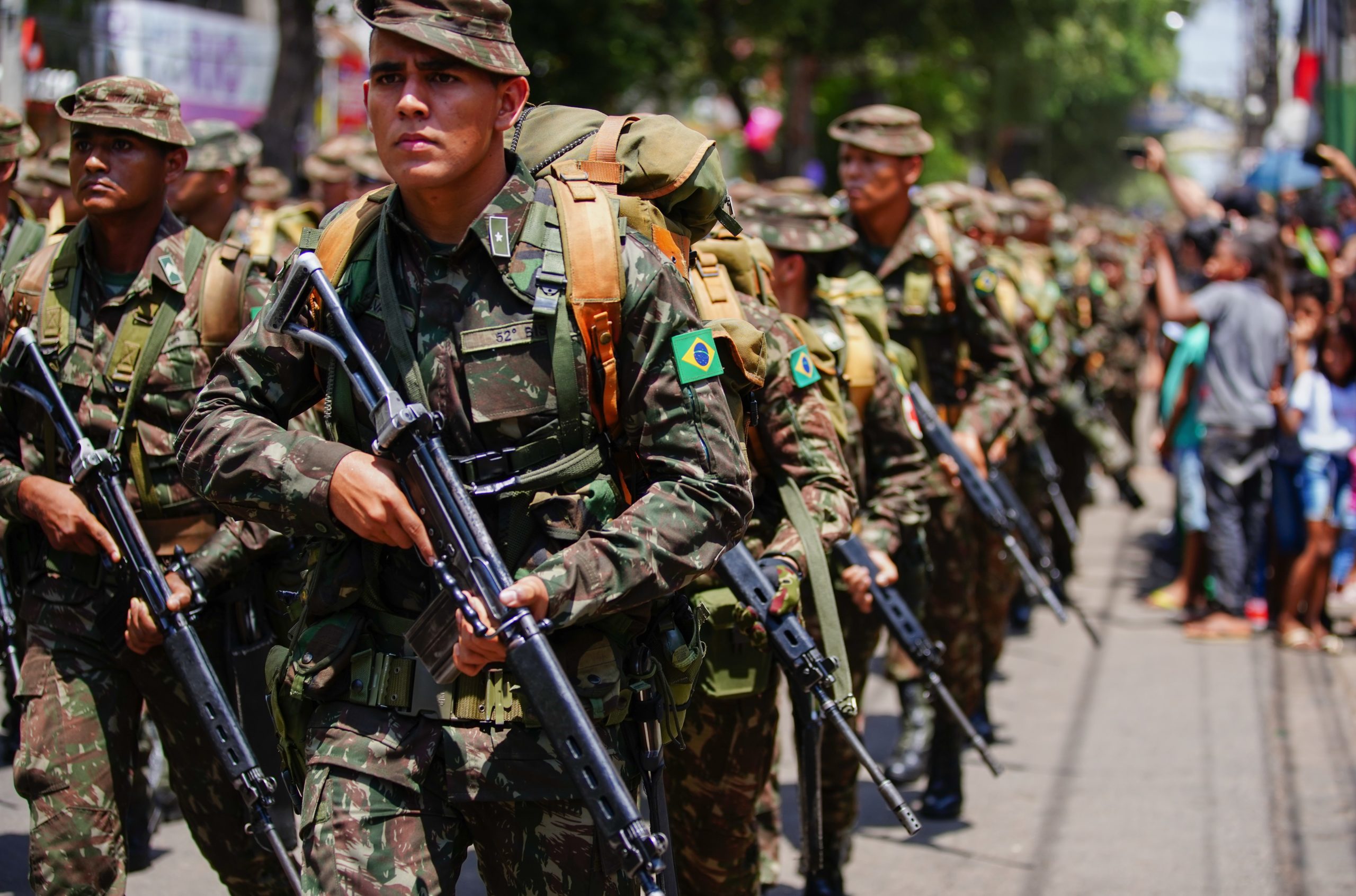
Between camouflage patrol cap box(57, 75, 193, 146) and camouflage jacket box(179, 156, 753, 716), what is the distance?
1498 mm

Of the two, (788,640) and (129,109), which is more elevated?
(129,109)

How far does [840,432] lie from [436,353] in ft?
6.75

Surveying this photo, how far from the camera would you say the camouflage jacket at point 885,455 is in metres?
5.02

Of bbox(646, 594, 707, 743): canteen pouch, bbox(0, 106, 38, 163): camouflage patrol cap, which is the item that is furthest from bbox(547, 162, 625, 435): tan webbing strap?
bbox(0, 106, 38, 163): camouflage patrol cap

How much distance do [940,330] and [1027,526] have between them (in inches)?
44.3

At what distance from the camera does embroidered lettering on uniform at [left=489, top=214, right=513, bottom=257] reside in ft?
9.25

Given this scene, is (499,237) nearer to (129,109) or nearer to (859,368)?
(129,109)

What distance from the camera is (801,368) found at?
435 cm

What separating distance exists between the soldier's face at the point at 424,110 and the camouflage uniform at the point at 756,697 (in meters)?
1.59

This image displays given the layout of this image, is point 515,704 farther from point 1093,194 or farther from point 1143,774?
point 1093,194

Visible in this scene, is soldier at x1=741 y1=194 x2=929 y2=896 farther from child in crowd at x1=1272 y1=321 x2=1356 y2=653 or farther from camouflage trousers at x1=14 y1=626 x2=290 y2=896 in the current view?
child in crowd at x1=1272 y1=321 x2=1356 y2=653

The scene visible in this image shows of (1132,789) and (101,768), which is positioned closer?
(101,768)

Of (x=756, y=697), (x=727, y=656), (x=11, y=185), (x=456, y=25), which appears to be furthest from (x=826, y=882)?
(x=11, y=185)

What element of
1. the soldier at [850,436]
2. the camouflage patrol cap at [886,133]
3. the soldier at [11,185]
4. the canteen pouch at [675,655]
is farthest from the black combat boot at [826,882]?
the soldier at [11,185]
